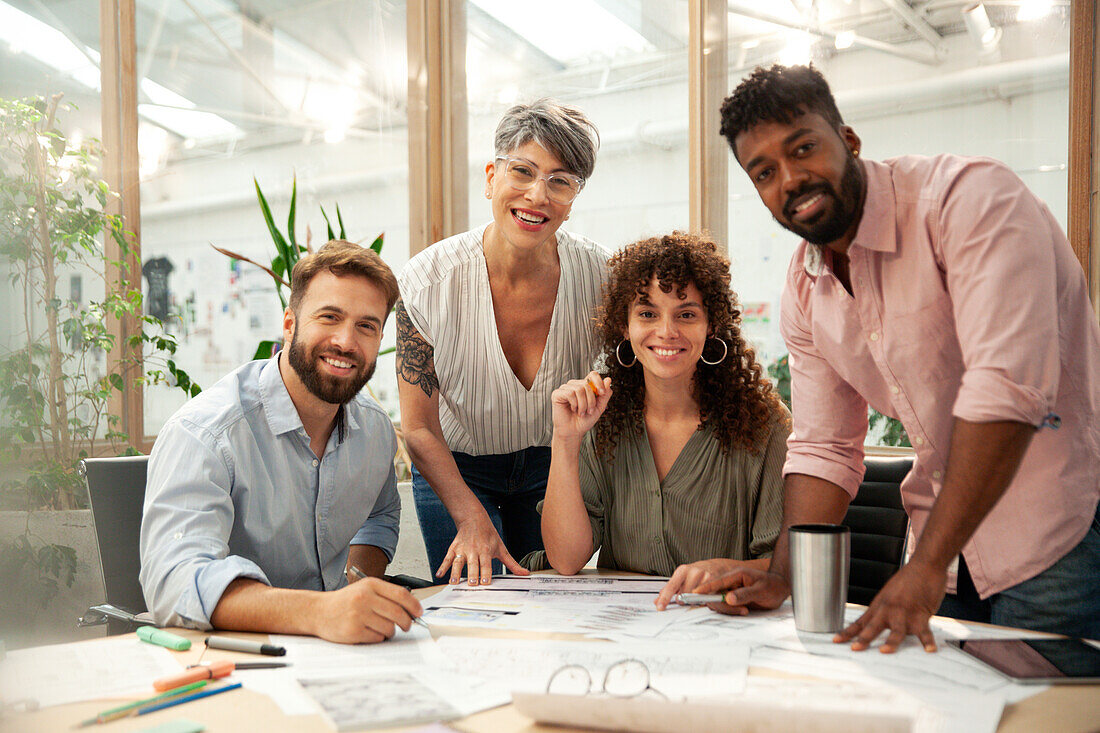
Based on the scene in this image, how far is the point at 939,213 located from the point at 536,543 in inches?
52.1

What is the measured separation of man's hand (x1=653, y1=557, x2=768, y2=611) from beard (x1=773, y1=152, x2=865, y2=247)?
0.58 m

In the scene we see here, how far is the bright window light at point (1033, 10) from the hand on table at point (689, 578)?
7.85ft

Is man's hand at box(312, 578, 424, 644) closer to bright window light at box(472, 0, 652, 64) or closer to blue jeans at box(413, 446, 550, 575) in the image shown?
blue jeans at box(413, 446, 550, 575)

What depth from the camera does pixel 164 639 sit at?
1170 millimetres

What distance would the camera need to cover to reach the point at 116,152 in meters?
3.32

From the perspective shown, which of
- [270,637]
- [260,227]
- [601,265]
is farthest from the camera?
[260,227]

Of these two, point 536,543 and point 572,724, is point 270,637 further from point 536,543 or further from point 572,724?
point 536,543

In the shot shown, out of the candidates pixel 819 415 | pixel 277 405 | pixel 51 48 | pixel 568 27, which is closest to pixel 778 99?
pixel 819 415

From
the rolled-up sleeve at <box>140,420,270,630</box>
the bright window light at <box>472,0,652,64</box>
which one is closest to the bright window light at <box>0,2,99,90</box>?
the bright window light at <box>472,0,652,64</box>

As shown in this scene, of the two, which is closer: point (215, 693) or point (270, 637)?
point (215, 693)

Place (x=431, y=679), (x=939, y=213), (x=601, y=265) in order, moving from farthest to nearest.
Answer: (x=601, y=265), (x=939, y=213), (x=431, y=679)

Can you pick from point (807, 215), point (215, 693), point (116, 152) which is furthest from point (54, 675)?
point (116, 152)

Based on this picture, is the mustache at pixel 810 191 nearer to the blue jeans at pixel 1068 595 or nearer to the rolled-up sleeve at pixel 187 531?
the blue jeans at pixel 1068 595

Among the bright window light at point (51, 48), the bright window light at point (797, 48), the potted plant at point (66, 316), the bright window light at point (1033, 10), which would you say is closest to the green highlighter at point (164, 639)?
the potted plant at point (66, 316)
